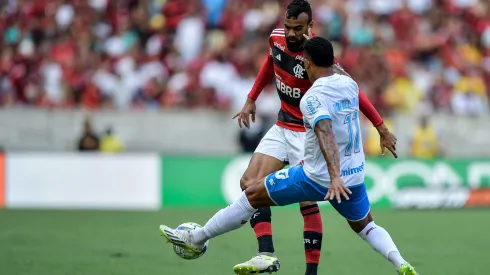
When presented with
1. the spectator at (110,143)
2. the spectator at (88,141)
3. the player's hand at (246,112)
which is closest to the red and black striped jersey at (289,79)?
the player's hand at (246,112)

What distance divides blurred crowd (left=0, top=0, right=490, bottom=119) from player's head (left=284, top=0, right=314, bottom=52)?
11028 millimetres

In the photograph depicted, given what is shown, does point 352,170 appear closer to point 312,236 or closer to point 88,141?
point 312,236

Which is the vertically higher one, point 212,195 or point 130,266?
point 130,266

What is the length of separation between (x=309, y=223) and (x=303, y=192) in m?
1.09

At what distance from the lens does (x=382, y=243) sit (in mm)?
7977

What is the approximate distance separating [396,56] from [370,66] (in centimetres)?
101

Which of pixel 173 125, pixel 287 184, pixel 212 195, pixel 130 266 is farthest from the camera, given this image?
pixel 173 125

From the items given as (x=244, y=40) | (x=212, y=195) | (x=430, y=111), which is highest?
(x=244, y=40)

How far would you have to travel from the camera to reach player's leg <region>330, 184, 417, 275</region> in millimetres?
7895

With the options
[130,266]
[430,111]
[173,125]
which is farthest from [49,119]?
[130,266]

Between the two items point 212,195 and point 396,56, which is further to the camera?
point 396,56

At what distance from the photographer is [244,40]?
2119 centimetres

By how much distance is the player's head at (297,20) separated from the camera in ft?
28.0

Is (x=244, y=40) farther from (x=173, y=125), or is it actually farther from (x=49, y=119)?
(x=49, y=119)
